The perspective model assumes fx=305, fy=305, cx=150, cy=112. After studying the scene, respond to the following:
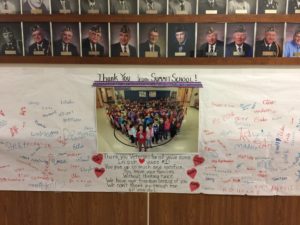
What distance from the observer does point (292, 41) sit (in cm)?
155

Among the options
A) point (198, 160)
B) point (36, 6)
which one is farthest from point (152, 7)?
point (198, 160)

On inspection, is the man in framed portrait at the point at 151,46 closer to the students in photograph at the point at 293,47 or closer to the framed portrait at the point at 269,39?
the framed portrait at the point at 269,39

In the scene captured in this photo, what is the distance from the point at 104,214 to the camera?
5.70ft

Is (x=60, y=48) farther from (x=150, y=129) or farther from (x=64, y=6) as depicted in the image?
(x=150, y=129)

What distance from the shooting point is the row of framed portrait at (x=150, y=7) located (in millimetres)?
1529

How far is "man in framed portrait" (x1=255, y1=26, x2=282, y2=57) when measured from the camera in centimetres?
155

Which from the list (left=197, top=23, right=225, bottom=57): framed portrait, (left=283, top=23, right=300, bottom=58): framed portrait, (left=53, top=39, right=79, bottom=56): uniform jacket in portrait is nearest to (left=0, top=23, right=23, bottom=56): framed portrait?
(left=53, top=39, right=79, bottom=56): uniform jacket in portrait

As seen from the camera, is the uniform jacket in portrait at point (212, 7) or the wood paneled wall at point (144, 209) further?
the wood paneled wall at point (144, 209)

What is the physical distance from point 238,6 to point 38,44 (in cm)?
104

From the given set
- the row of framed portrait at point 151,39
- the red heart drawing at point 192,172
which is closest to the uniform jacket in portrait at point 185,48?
the row of framed portrait at point 151,39

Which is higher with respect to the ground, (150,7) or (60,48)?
(150,7)

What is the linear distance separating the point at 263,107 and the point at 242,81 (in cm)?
18

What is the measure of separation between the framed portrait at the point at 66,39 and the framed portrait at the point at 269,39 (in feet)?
3.05

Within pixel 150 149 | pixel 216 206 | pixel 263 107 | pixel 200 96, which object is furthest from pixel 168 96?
pixel 216 206
